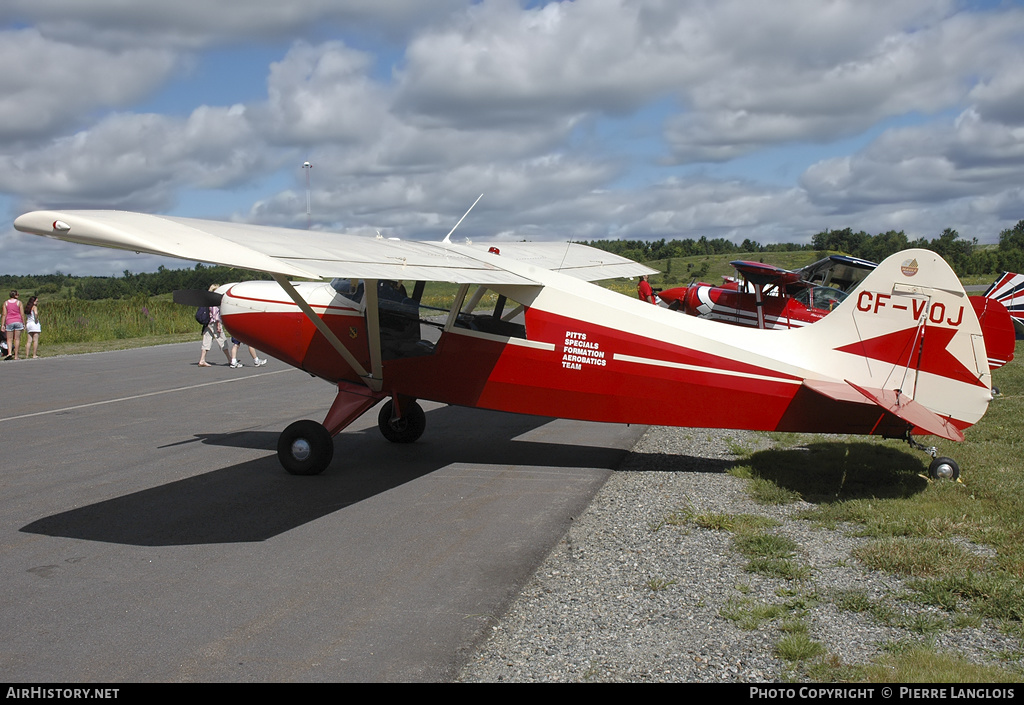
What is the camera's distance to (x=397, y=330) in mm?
8500

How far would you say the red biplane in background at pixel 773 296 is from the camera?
15766 mm

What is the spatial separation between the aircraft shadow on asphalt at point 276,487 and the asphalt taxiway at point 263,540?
1.1 inches

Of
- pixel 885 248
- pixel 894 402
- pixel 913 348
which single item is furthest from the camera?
pixel 885 248

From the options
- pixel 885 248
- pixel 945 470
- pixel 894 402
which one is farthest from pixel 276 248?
pixel 885 248

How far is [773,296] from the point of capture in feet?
53.7

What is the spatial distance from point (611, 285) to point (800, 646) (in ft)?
182

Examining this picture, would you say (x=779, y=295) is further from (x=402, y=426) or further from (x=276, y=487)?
(x=276, y=487)

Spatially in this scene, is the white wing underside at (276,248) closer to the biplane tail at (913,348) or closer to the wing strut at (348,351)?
the wing strut at (348,351)

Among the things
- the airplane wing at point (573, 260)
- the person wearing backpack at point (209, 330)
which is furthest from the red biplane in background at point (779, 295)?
the person wearing backpack at point (209, 330)

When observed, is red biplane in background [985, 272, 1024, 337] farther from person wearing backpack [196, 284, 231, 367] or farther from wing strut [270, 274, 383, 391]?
person wearing backpack [196, 284, 231, 367]

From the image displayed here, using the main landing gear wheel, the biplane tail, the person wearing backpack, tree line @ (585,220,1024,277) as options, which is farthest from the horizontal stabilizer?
tree line @ (585,220,1024,277)

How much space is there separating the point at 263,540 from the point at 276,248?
Answer: 2369 millimetres

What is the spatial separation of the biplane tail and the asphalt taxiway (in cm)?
274
